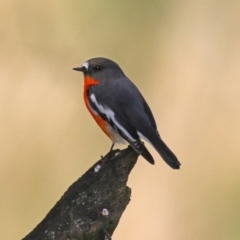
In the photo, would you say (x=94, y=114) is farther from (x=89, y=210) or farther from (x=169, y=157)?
(x=89, y=210)

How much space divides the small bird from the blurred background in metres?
1.64

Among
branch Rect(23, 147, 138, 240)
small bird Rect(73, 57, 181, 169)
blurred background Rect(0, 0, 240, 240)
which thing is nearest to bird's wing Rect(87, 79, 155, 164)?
small bird Rect(73, 57, 181, 169)

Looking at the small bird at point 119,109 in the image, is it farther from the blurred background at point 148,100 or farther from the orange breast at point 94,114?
the blurred background at point 148,100

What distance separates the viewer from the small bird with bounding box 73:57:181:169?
3346mm

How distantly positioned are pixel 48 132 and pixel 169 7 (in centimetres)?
195

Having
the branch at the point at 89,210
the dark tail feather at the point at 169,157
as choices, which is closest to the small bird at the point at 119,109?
the dark tail feather at the point at 169,157

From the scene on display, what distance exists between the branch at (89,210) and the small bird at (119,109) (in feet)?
2.31

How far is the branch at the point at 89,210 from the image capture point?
2180 mm

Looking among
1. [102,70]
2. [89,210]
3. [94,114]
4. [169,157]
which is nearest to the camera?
[89,210]

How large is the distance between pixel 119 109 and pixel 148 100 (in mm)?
2268

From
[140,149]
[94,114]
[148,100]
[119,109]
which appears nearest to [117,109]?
[119,109]

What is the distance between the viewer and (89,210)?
227cm

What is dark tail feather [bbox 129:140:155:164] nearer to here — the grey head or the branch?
the branch

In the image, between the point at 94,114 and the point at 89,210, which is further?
the point at 94,114
